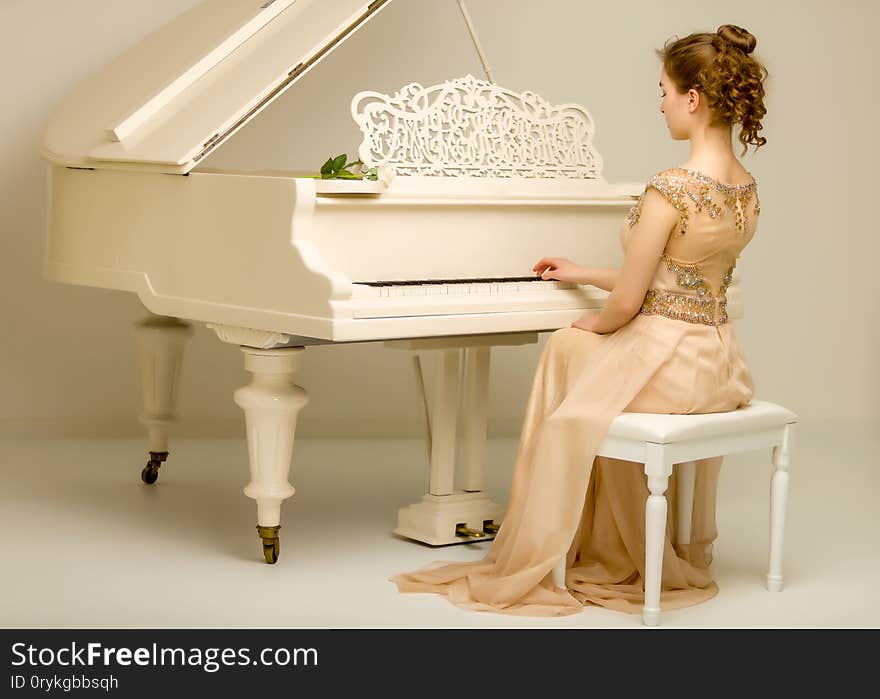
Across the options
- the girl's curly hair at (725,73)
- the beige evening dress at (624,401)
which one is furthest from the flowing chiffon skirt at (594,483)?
the girl's curly hair at (725,73)

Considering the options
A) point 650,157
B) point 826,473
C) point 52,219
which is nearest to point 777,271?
point 650,157

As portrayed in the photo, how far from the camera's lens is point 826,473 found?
588cm

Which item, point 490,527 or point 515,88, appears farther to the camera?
point 515,88

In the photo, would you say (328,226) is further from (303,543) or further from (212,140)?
(303,543)

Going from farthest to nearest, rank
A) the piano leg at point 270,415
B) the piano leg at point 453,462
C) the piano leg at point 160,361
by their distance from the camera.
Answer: the piano leg at point 160,361 → the piano leg at point 453,462 → the piano leg at point 270,415

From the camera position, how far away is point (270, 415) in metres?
4.07

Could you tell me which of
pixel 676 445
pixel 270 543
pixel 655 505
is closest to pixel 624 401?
pixel 676 445

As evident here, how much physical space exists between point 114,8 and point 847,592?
3.87m

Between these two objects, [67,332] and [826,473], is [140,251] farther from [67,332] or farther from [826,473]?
[826,473]

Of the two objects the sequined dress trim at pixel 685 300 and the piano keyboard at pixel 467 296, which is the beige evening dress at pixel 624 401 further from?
the piano keyboard at pixel 467 296

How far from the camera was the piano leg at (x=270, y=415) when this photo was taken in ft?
13.4

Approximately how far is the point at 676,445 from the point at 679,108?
0.85m

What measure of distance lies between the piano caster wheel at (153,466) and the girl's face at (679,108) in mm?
2413

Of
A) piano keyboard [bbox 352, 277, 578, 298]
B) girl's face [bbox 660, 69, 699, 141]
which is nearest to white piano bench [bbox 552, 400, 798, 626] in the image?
piano keyboard [bbox 352, 277, 578, 298]
